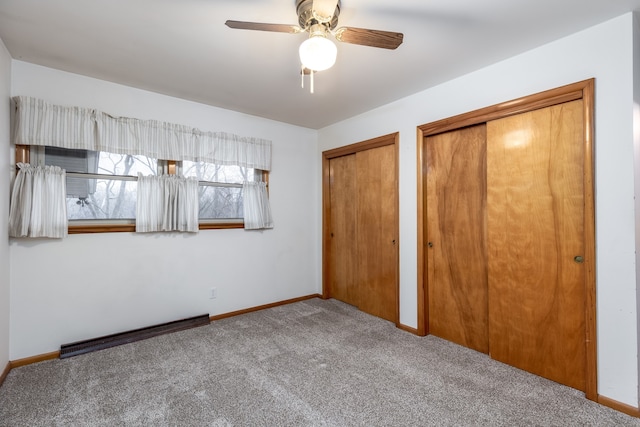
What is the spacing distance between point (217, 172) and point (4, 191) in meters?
1.69

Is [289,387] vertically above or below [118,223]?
below

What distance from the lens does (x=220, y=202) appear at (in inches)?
134

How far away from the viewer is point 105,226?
2660mm

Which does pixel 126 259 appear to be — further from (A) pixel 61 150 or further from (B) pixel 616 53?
(B) pixel 616 53

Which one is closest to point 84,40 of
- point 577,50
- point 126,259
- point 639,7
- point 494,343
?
point 126,259

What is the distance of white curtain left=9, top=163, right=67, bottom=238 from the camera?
7.43 ft

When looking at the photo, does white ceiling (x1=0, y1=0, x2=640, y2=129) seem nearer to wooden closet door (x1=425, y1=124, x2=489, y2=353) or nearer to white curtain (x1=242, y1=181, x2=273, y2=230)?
wooden closet door (x1=425, y1=124, x2=489, y2=353)

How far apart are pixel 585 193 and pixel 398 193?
1.52m

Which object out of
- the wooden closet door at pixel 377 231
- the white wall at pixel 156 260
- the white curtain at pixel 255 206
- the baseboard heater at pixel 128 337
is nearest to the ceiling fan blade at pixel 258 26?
the white wall at pixel 156 260

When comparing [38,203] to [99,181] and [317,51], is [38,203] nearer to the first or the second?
[99,181]

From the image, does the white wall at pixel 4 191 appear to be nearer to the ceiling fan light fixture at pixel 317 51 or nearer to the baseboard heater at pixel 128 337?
the baseboard heater at pixel 128 337

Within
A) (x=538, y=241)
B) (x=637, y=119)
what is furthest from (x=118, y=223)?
(x=637, y=119)

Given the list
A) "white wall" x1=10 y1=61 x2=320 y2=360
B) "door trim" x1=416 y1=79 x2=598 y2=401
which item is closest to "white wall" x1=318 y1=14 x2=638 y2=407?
"door trim" x1=416 y1=79 x2=598 y2=401

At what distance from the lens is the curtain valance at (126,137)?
2.33m
